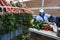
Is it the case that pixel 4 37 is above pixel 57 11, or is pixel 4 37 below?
above

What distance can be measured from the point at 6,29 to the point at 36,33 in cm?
65

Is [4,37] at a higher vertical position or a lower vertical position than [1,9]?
lower

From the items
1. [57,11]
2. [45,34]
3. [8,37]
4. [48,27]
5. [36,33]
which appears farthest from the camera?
[57,11]

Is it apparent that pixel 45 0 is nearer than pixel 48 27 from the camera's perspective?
No

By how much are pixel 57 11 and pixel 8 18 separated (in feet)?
20.0

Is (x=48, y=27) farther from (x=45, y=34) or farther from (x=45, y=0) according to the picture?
(x=45, y=0)

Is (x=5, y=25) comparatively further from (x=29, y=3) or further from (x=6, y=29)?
(x=29, y=3)

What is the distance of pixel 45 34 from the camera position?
2.81m

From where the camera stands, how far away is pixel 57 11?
9.34 meters

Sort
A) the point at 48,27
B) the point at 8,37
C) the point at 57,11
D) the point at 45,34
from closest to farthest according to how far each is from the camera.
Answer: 1. the point at 45,34
2. the point at 48,27
3. the point at 8,37
4. the point at 57,11

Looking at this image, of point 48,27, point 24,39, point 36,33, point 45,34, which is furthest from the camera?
point 24,39

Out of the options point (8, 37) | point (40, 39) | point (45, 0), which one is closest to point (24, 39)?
point (8, 37)

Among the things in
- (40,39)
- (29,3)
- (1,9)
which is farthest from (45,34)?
(29,3)

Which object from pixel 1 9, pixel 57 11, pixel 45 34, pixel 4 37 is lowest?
pixel 57 11
